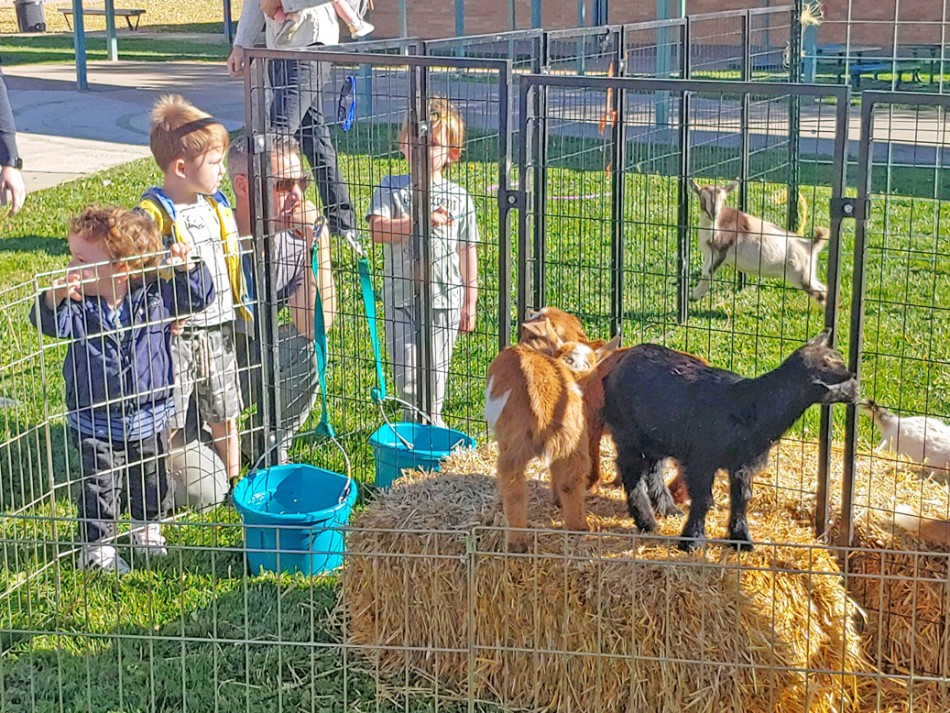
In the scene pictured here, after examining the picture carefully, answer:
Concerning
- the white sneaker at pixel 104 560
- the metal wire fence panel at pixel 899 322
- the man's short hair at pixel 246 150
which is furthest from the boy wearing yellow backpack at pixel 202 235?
the metal wire fence panel at pixel 899 322

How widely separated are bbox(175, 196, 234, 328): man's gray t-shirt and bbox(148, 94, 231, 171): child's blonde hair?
0.25 m

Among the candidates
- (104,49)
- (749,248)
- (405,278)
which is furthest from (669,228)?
(104,49)

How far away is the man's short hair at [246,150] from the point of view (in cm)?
621

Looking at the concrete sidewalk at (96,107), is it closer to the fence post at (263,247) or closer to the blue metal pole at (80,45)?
the blue metal pole at (80,45)

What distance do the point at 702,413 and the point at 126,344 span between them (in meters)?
2.52

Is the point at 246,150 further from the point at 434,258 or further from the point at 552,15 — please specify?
the point at 552,15

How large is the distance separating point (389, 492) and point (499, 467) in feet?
2.66

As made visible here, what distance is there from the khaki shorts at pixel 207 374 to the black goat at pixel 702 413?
2.11m

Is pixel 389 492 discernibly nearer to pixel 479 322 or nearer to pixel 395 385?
pixel 395 385

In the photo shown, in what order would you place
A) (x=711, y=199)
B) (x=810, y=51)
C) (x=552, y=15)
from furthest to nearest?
(x=552, y=15), (x=810, y=51), (x=711, y=199)

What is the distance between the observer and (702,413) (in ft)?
14.5

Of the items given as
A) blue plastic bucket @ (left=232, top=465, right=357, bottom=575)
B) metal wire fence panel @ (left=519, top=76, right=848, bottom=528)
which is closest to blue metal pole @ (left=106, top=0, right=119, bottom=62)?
metal wire fence panel @ (left=519, top=76, right=848, bottom=528)

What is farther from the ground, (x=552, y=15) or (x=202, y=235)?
(x=552, y=15)

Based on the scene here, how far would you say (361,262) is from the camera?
233 inches
